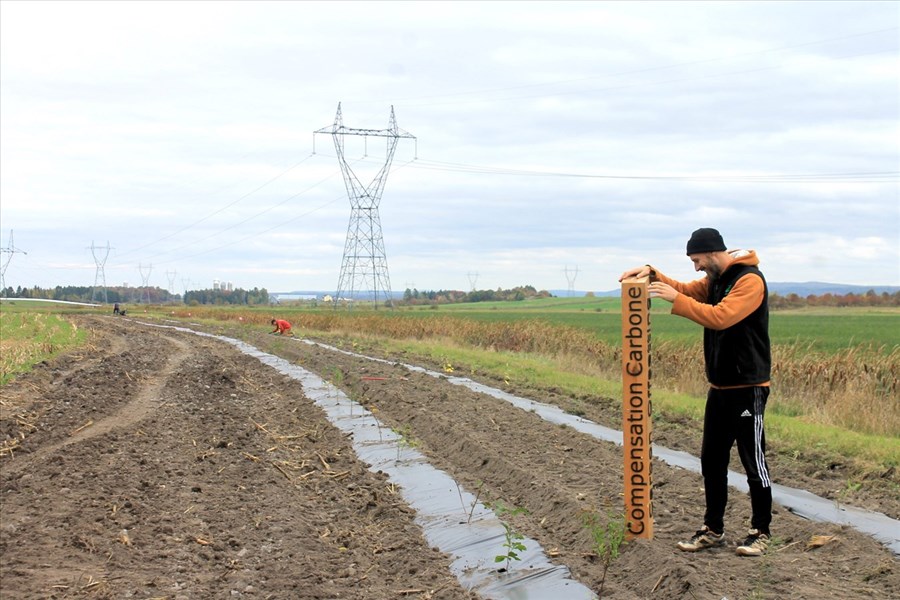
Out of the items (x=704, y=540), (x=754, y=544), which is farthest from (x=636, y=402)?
(x=754, y=544)

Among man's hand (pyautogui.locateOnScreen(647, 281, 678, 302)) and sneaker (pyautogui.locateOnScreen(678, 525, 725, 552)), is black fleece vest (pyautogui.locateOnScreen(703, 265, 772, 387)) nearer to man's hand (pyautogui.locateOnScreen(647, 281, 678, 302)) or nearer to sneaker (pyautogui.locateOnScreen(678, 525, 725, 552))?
man's hand (pyautogui.locateOnScreen(647, 281, 678, 302))

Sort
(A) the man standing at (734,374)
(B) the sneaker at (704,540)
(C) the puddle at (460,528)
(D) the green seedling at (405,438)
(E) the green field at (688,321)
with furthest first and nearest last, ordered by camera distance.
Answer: (E) the green field at (688,321) → (D) the green seedling at (405,438) → (B) the sneaker at (704,540) → (A) the man standing at (734,374) → (C) the puddle at (460,528)

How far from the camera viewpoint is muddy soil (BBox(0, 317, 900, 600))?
5.45 m

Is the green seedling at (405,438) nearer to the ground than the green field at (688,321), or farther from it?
nearer to the ground

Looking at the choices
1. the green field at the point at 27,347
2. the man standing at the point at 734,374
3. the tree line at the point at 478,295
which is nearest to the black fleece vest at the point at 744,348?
the man standing at the point at 734,374

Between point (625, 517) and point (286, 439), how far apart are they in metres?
5.85

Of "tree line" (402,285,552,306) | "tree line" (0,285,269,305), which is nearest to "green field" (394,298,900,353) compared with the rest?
"tree line" (402,285,552,306)

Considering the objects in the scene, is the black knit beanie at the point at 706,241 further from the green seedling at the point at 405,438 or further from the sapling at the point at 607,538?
the green seedling at the point at 405,438

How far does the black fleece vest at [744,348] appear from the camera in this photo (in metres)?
5.74

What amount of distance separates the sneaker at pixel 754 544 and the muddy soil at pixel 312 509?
0.17 ft

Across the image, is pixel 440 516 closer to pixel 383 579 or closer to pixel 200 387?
pixel 383 579

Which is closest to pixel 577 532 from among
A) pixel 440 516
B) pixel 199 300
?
pixel 440 516

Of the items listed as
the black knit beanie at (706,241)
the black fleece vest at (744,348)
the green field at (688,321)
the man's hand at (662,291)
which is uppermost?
the black knit beanie at (706,241)

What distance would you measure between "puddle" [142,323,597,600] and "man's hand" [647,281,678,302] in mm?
1886
